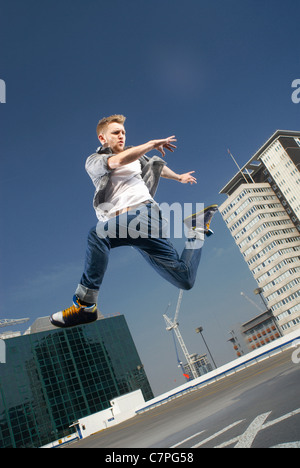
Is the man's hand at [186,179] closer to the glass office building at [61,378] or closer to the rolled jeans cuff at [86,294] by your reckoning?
the rolled jeans cuff at [86,294]

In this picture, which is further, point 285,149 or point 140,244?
point 285,149

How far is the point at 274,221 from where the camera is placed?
109688mm

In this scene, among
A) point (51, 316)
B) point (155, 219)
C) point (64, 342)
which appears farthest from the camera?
point (64, 342)

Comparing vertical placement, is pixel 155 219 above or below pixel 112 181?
below

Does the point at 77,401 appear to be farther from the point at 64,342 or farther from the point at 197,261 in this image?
the point at 197,261

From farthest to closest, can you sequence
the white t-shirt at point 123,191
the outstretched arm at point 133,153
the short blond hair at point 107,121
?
the short blond hair at point 107,121
the white t-shirt at point 123,191
the outstretched arm at point 133,153

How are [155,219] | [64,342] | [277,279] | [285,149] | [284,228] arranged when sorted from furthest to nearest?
[285,149] < [284,228] < [277,279] < [64,342] < [155,219]

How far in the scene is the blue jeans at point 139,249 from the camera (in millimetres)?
3770

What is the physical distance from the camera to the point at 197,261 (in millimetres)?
4824

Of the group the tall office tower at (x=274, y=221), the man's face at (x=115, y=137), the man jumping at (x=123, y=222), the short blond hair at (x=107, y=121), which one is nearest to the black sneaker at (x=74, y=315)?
the man jumping at (x=123, y=222)

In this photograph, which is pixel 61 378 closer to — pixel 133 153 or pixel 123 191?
pixel 123 191

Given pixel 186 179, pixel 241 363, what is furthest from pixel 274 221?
pixel 186 179

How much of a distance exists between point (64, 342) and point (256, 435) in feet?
263
